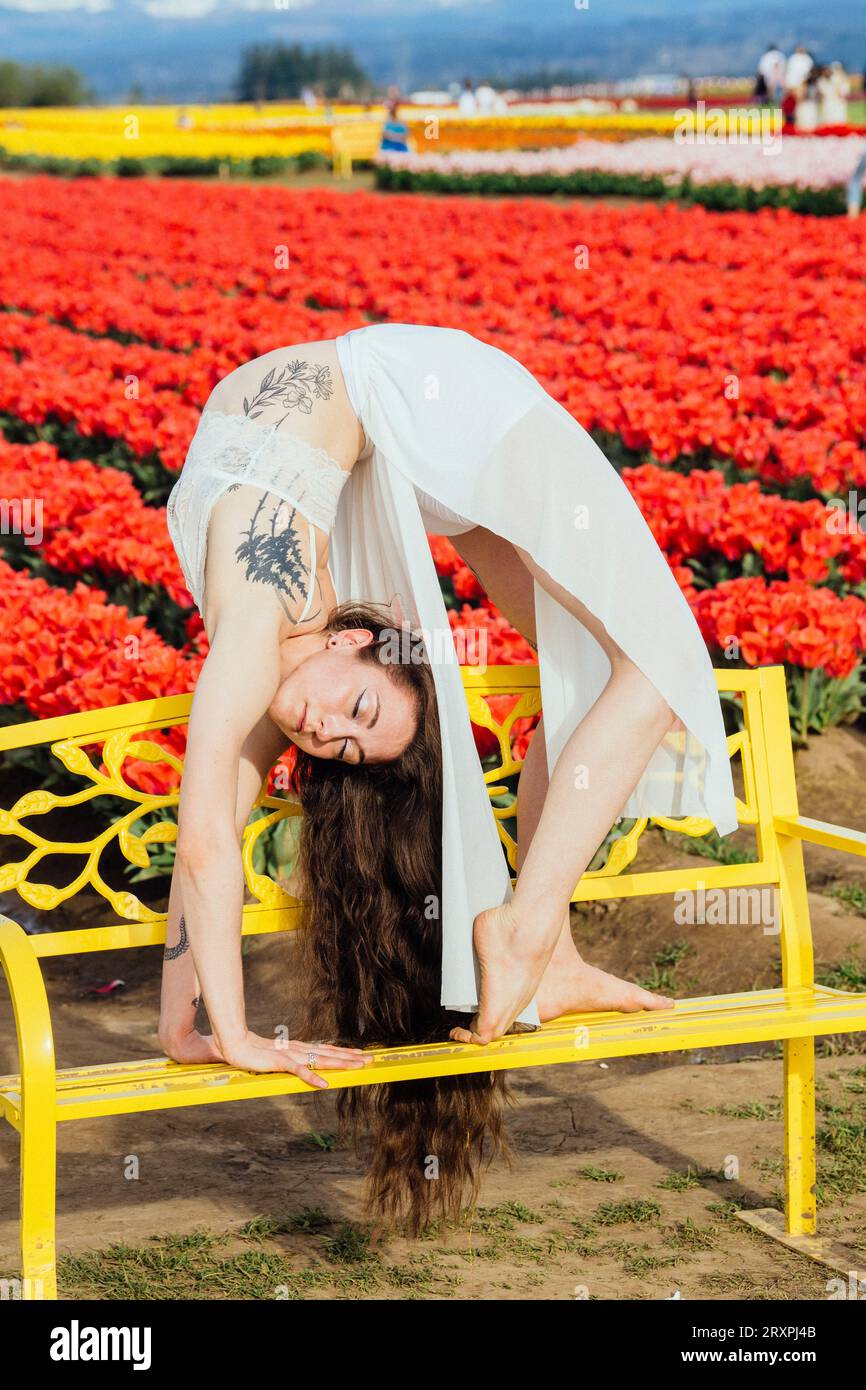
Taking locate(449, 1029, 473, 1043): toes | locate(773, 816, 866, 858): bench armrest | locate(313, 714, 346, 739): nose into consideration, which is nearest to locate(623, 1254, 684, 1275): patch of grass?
locate(449, 1029, 473, 1043): toes

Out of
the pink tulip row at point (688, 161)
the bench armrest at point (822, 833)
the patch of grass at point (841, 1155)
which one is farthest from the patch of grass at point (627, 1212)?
the pink tulip row at point (688, 161)

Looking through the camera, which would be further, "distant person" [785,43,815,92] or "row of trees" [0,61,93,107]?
"row of trees" [0,61,93,107]

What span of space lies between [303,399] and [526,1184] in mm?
1688

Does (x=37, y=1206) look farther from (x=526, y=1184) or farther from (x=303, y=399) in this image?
(x=303, y=399)

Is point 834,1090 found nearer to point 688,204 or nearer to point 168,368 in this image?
point 168,368

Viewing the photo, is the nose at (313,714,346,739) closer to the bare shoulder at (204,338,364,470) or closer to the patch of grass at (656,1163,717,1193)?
the bare shoulder at (204,338,364,470)

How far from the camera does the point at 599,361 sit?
8.40 meters

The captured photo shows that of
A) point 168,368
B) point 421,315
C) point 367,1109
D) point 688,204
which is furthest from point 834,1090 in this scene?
point 688,204

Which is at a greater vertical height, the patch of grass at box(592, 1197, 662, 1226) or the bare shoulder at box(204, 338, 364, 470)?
the bare shoulder at box(204, 338, 364, 470)

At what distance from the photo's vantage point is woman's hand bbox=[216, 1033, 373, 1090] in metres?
2.60

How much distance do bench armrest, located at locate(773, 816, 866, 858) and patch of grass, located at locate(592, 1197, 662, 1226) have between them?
803 mm

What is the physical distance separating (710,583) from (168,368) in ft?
11.8

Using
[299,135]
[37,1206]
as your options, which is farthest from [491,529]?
[299,135]

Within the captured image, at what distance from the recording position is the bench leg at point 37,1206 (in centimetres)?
240
